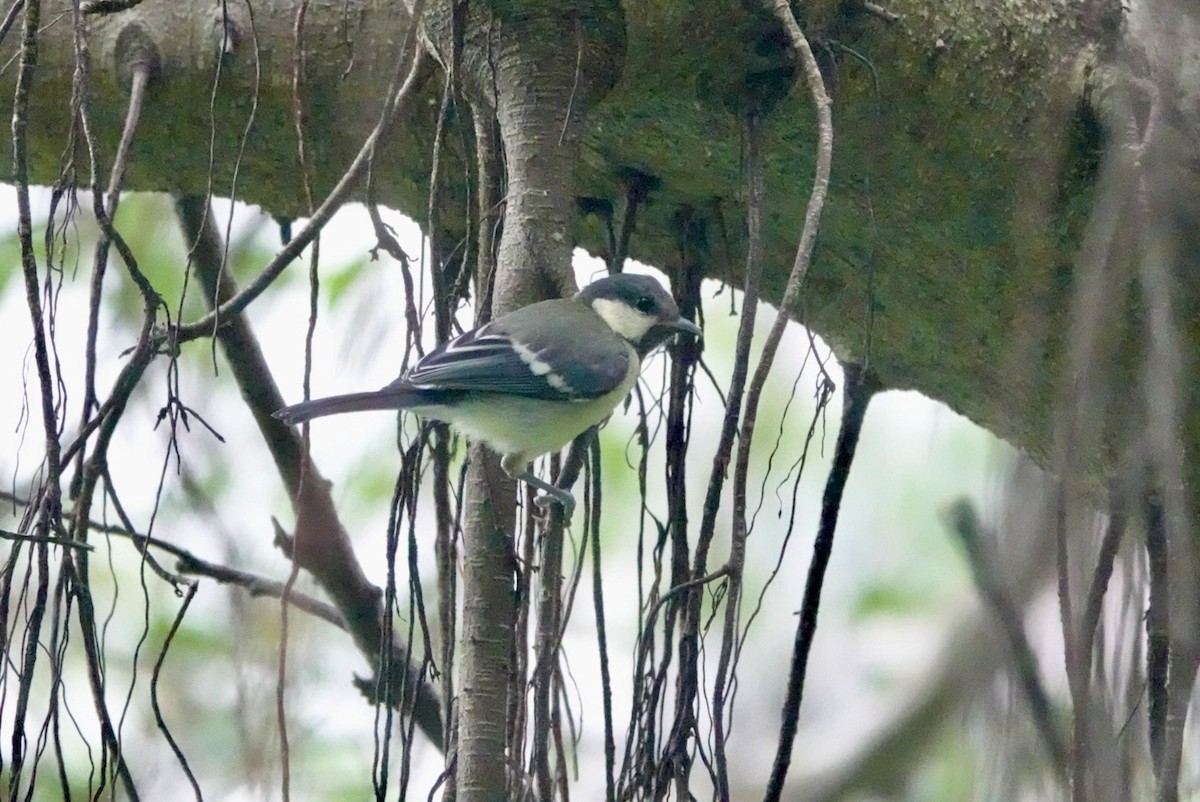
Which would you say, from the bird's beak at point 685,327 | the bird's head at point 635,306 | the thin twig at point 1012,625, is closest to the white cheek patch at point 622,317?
the bird's head at point 635,306

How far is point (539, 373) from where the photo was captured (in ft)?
9.04

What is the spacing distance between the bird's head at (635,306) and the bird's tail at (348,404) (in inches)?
18.1

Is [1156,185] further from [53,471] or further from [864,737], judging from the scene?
[864,737]

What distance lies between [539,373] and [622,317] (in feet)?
0.79

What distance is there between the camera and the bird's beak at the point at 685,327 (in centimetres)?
263

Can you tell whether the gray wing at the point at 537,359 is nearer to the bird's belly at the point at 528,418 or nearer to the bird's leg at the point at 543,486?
the bird's belly at the point at 528,418

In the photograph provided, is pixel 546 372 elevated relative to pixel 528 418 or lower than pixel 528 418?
elevated

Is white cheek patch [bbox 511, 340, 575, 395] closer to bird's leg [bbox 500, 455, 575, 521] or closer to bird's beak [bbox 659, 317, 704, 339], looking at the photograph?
bird's beak [bbox 659, 317, 704, 339]

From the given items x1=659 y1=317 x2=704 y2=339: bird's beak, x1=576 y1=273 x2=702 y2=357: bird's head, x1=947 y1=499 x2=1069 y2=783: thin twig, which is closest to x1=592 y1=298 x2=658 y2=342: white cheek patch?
x1=576 y1=273 x2=702 y2=357: bird's head

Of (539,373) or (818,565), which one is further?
(539,373)

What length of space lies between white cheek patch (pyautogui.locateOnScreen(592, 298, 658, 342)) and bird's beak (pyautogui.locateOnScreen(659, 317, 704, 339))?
0.11 metres

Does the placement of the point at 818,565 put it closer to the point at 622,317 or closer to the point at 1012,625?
the point at 622,317

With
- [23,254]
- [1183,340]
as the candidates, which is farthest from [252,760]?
[1183,340]

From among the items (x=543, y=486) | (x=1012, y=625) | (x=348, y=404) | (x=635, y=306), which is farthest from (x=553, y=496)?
(x=1012, y=625)
